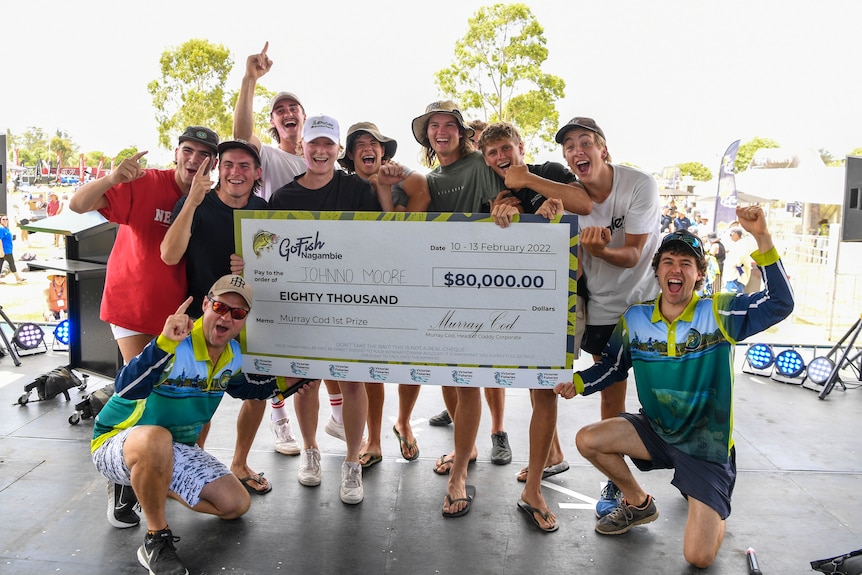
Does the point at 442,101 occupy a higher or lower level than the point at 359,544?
higher

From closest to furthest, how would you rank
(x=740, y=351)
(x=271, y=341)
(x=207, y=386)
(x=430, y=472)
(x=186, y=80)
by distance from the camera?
(x=207, y=386), (x=271, y=341), (x=430, y=472), (x=740, y=351), (x=186, y=80)

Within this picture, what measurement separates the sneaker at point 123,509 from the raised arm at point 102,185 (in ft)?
4.02

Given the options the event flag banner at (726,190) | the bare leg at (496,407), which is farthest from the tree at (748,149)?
the bare leg at (496,407)

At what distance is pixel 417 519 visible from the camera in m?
3.05

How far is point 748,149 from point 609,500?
1813 inches

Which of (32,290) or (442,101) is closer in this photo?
(442,101)

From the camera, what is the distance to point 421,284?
289 cm

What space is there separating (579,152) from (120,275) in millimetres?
2132

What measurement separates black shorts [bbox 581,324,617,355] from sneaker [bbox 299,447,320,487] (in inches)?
58.5

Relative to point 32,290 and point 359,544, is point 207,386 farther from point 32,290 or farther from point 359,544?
point 32,290

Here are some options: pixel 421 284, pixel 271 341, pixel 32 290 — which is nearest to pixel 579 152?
pixel 421 284

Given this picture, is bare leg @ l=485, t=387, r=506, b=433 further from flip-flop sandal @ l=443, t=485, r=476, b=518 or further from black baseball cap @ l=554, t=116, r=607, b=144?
black baseball cap @ l=554, t=116, r=607, b=144

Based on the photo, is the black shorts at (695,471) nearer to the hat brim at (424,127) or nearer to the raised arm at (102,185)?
the hat brim at (424,127)

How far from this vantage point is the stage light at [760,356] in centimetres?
574
